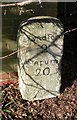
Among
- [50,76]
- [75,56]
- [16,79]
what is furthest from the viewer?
[75,56]

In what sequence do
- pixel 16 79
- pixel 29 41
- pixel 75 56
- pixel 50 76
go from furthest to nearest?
pixel 75 56 → pixel 16 79 → pixel 50 76 → pixel 29 41

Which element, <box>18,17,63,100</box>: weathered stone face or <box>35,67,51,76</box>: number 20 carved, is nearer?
<box>18,17,63,100</box>: weathered stone face

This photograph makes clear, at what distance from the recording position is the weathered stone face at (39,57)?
14.0 ft

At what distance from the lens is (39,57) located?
4.41 meters

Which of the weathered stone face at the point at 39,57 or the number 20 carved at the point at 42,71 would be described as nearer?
the weathered stone face at the point at 39,57

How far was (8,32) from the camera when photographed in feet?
15.4

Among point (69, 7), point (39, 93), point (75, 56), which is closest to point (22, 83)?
point (39, 93)

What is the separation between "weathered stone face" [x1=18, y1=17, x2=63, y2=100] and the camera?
168 inches

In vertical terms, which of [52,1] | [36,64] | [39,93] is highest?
[52,1]

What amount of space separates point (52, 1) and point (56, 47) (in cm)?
74

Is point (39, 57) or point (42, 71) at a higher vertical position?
point (39, 57)

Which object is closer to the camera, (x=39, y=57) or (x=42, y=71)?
(x=39, y=57)

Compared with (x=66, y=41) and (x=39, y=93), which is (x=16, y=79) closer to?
(x=39, y=93)

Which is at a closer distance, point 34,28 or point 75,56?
point 34,28
